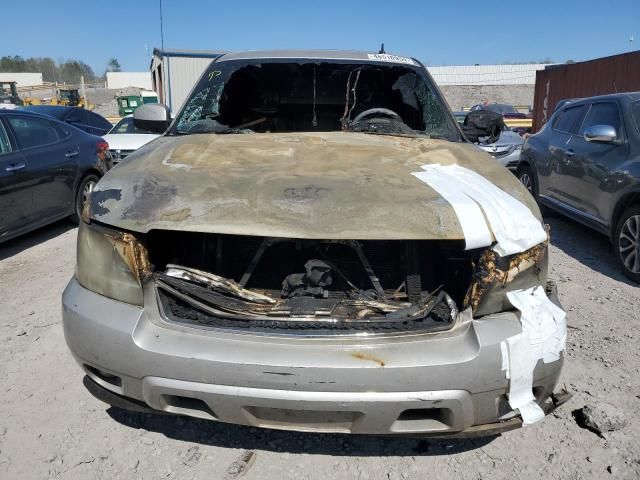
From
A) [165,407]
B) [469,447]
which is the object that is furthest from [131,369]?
[469,447]

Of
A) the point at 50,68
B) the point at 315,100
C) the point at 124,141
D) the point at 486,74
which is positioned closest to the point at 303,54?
the point at 315,100

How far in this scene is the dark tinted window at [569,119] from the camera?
579 centimetres

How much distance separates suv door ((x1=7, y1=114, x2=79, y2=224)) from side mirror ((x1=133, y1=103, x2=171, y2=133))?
2226 millimetres

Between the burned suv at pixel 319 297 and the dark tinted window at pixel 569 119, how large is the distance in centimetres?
412

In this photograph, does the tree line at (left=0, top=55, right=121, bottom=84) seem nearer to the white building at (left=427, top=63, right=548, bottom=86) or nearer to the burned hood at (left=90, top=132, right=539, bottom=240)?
the white building at (left=427, top=63, right=548, bottom=86)

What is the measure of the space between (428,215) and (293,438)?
1.23m

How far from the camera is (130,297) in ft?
6.24

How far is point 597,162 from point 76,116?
9707mm

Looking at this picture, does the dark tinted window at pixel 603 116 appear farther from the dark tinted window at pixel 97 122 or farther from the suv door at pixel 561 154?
the dark tinted window at pixel 97 122

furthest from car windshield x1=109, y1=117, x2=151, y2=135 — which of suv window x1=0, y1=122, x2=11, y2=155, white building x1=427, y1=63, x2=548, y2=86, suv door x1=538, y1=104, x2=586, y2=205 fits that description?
white building x1=427, y1=63, x2=548, y2=86

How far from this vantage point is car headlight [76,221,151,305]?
190 centimetres

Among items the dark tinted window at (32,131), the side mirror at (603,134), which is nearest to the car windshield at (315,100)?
the side mirror at (603,134)

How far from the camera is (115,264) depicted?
1.92 metres

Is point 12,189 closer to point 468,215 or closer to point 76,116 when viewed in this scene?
point 468,215
